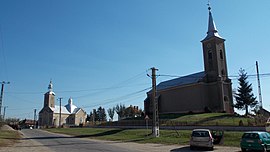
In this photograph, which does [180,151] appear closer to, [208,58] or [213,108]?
[213,108]

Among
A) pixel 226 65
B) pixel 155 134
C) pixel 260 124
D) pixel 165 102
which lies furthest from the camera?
pixel 165 102

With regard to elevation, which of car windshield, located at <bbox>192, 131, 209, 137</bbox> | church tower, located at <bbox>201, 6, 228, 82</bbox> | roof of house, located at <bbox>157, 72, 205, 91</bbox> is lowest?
car windshield, located at <bbox>192, 131, 209, 137</bbox>

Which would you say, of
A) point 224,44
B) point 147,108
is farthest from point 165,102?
point 224,44

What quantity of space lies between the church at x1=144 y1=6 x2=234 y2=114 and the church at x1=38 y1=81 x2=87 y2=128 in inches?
2344

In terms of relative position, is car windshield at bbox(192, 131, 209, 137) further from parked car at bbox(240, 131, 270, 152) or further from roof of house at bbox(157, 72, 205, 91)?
roof of house at bbox(157, 72, 205, 91)

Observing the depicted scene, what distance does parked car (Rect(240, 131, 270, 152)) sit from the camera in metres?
16.6

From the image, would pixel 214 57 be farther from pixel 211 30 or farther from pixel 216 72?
pixel 211 30

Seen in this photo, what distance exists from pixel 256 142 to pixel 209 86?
4057 cm

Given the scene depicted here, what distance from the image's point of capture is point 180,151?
60.1ft

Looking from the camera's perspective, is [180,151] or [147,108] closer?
[180,151]

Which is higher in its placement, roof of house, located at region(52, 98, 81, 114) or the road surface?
roof of house, located at region(52, 98, 81, 114)

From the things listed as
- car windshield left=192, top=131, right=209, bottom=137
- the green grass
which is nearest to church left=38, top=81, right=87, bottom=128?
the green grass

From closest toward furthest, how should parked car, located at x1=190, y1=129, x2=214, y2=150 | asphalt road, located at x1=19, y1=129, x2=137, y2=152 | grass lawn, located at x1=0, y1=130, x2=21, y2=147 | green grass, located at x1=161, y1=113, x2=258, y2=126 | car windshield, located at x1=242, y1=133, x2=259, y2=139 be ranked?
car windshield, located at x1=242, y1=133, x2=259, y2=139
parked car, located at x1=190, y1=129, x2=214, y2=150
asphalt road, located at x1=19, y1=129, x2=137, y2=152
grass lawn, located at x1=0, y1=130, x2=21, y2=147
green grass, located at x1=161, y1=113, x2=258, y2=126

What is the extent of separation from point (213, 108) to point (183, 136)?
88.6 feet
